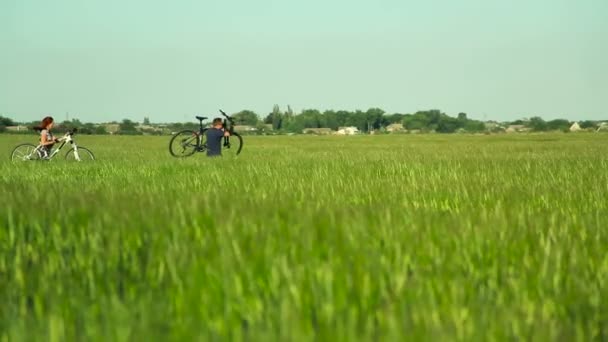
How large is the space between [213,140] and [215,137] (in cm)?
10

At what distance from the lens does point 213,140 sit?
15.9 m

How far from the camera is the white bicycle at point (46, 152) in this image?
14781 mm

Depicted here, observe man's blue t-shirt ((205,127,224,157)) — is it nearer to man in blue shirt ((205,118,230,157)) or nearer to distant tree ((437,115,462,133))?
man in blue shirt ((205,118,230,157))

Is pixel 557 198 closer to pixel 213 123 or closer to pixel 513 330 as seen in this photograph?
pixel 513 330

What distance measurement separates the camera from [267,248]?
2.12m

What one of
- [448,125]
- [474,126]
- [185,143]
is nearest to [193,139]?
[185,143]

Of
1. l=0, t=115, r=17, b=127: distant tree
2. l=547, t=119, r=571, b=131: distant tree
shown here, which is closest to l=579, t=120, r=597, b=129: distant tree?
l=547, t=119, r=571, b=131: distant tree

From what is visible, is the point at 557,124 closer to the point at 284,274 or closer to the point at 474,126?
the point at 474,126

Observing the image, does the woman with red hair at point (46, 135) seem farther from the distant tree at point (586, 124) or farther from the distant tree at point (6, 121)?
the distant tree at point (586, 124)

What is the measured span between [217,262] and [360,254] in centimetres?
52

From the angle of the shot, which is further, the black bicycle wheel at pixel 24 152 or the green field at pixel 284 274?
the black bicycle wheel at pixel 24 152

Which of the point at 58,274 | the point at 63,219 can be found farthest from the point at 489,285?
the point at 63,219

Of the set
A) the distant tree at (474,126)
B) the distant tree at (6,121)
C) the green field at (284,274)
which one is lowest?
the distant tree at (474,126)

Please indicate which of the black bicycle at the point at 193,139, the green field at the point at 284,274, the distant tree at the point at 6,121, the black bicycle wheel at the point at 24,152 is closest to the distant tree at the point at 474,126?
the distant tree at the point at 6,121
